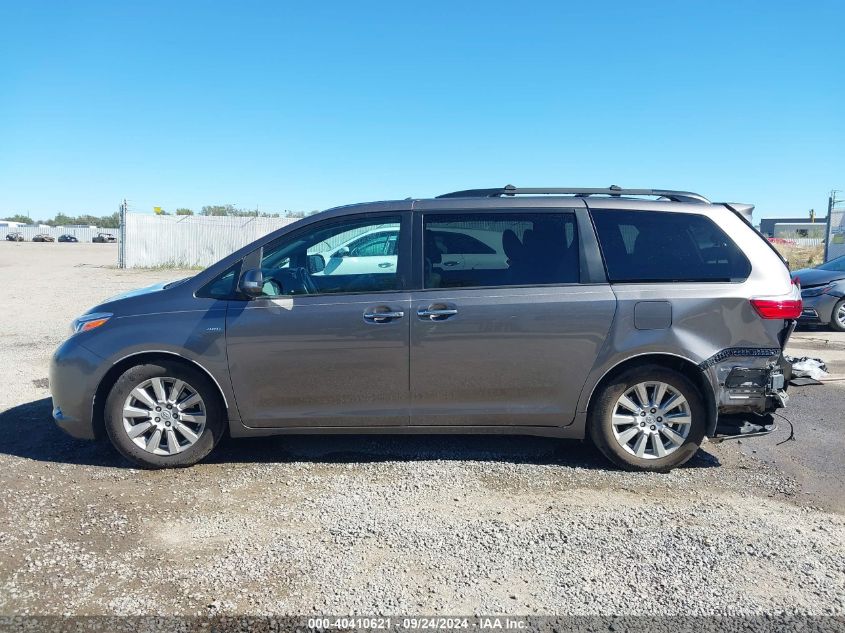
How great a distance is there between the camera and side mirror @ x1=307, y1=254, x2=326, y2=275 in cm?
510

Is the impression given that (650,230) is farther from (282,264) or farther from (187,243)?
(187,243)

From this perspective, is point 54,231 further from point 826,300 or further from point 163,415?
point 163,415

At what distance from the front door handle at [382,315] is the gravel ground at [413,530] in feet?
3.50

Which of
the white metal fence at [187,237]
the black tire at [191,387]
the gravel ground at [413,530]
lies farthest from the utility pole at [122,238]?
the black tire at [191,387]

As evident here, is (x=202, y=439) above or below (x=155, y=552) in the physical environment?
above

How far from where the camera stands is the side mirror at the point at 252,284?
188 inches

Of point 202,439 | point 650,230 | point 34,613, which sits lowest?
point 34,613

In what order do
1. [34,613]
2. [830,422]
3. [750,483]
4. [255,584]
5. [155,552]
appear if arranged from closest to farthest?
[34,613] < [255,584] < [155,552] < [750,483] < [830,422]

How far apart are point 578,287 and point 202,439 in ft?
9.26

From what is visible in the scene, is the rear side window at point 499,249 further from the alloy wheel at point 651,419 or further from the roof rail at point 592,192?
the alloy wheel at point 651,419

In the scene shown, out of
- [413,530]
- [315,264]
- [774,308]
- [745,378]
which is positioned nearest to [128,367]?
[315,264]

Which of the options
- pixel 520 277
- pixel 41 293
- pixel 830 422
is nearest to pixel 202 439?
pixel 520 277

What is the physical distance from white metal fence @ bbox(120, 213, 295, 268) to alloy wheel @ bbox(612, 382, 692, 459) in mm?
24774

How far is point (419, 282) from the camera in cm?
490
